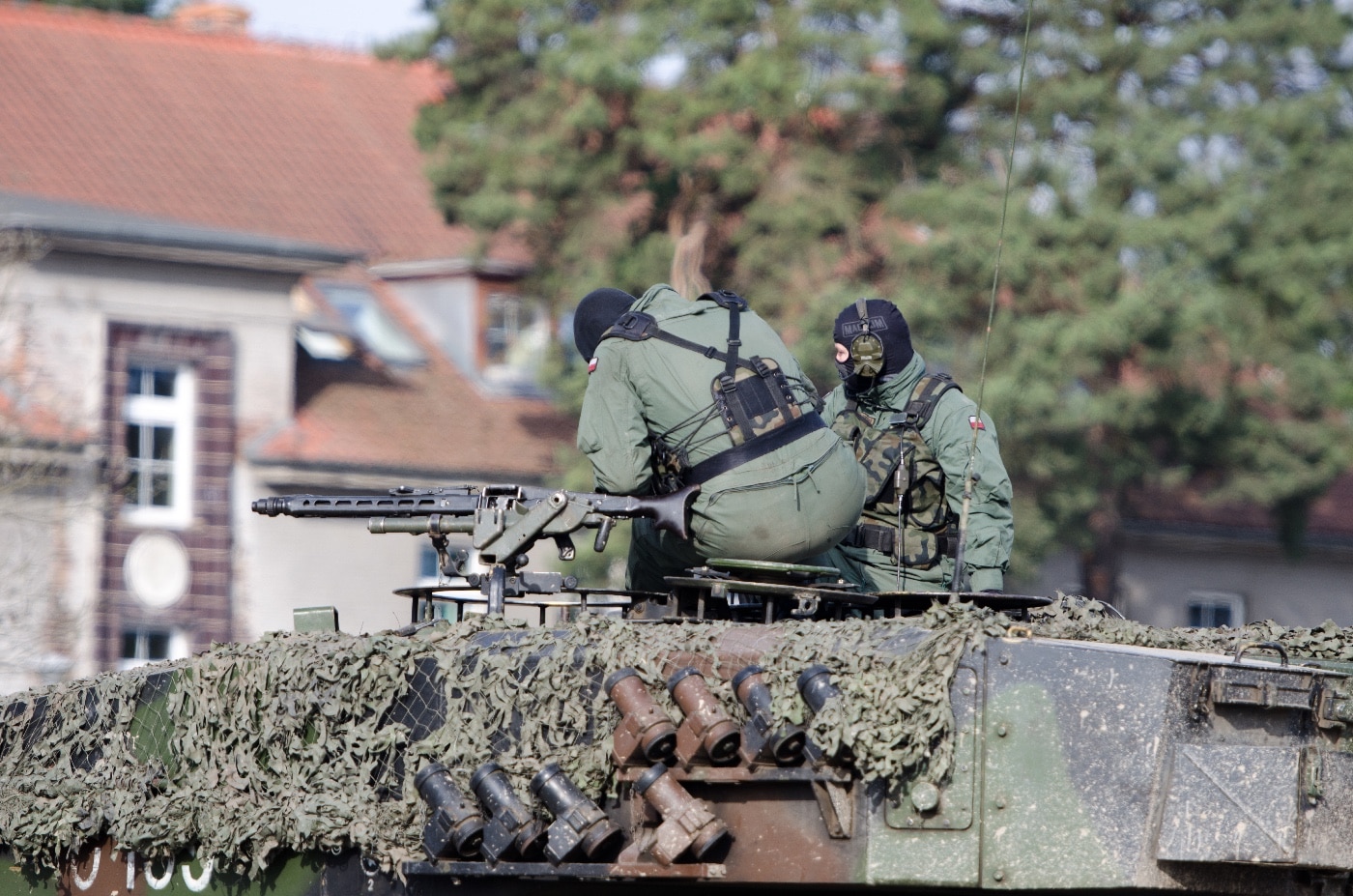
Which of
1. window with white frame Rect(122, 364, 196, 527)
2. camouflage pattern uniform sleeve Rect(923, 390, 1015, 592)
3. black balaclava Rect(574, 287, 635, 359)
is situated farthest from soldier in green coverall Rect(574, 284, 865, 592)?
window with white frame Rect(122, 364, 196, 527)

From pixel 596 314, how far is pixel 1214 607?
2793 centimetres

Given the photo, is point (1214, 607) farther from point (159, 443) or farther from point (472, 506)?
point (472, 506)

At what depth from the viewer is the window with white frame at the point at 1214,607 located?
3347 centimetres

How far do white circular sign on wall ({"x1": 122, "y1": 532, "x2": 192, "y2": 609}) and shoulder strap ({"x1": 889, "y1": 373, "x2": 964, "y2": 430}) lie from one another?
20.5 meters

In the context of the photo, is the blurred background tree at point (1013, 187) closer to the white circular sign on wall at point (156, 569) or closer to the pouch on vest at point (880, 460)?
the white circular sign on wall at point (156, 569)

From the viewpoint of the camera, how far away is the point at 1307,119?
2664 centimetres

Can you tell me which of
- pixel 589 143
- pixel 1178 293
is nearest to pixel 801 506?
pixel 1178 293

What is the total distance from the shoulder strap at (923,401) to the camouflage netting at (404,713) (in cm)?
91

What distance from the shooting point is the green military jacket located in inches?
287

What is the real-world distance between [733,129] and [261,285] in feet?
19.6

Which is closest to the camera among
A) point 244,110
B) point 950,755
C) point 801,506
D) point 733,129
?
point 950,755

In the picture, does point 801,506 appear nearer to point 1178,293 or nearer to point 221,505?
point 1178,293

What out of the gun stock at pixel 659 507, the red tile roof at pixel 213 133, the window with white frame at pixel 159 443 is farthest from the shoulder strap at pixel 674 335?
the red tile roof at pixel 213 133

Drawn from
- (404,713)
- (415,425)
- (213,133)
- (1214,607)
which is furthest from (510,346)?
(404,713)
